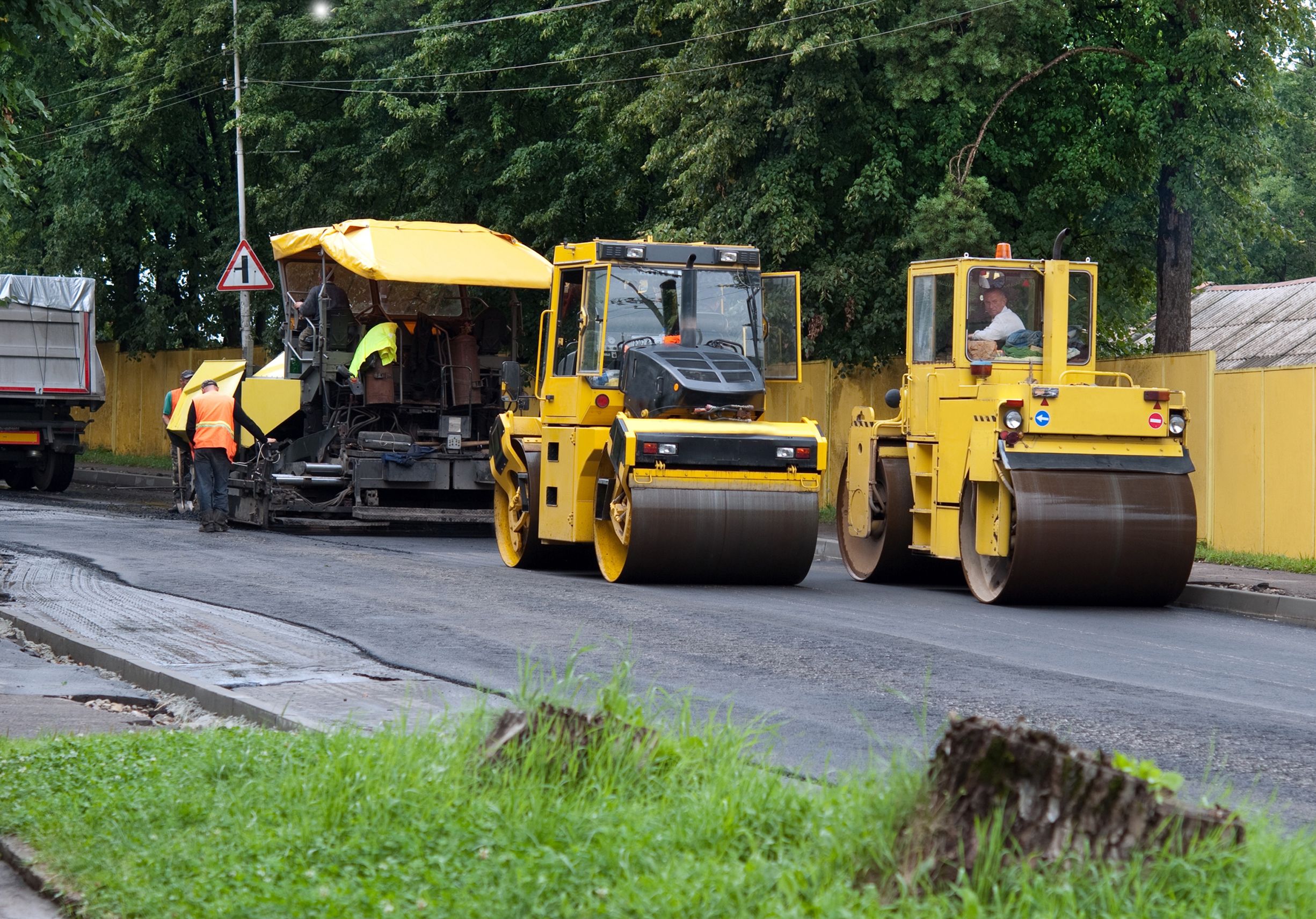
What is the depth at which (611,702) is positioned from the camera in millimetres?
5582

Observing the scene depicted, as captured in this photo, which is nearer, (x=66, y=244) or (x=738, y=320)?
(x=738, y=320)

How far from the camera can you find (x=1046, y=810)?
12.9ft

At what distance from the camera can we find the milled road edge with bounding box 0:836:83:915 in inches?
185

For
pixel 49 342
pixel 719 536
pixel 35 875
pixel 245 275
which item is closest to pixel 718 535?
pixel 719 536

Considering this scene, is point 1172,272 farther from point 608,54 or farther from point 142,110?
point 142,110

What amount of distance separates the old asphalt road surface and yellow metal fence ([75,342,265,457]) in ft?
76.1

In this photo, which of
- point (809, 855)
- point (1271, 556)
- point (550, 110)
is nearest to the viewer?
point (809, 855)

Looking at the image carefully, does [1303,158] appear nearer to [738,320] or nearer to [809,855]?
[738,320]

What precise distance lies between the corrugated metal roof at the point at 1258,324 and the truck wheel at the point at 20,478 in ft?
64.7

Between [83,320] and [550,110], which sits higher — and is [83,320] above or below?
below

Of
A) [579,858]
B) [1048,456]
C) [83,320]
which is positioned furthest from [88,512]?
[579,858]

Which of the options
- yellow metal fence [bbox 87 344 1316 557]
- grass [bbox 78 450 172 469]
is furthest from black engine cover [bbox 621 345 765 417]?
grass [bbox 78 450 172 469]

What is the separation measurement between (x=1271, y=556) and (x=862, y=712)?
9627 mm

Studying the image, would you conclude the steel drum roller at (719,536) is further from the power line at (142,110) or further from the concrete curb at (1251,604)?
the power line at (142,110)
